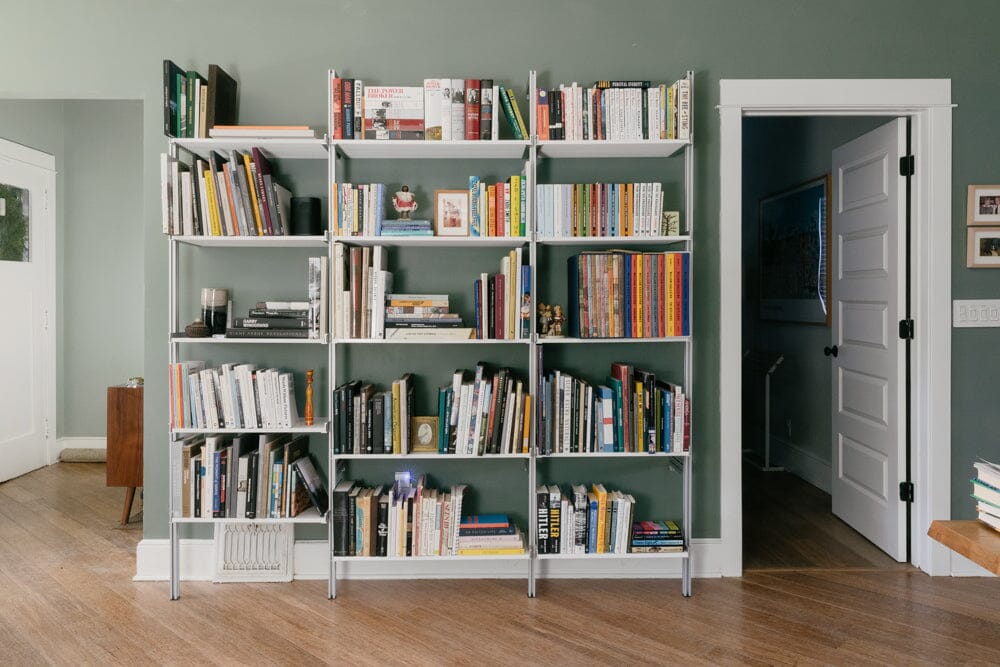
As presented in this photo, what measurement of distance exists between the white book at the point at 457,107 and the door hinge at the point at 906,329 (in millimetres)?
2137

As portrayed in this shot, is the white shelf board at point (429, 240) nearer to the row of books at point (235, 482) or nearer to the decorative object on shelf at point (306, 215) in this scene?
the decorative object on shelf at point (306, 215)

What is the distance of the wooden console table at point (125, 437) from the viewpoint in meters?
3.43

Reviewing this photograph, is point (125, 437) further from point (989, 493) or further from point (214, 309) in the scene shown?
point (989, 493)

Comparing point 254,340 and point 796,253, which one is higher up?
point 796,253

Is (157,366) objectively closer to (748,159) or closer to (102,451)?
(102,451)

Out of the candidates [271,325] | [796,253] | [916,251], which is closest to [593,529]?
[271,325]

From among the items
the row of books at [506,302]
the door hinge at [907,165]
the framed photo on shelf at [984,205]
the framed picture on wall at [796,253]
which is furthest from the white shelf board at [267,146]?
the framed picture on wall at [796,253]

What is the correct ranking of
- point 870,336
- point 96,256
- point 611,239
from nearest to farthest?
point 611,239 < point 870,336 < point 96,256

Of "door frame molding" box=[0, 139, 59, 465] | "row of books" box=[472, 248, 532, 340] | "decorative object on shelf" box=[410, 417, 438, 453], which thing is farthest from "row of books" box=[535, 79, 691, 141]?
"door frame molding" box=[0, 139, 59, 465]

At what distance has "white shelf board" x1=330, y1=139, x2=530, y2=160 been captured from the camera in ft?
8.51

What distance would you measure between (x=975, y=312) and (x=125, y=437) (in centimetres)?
411

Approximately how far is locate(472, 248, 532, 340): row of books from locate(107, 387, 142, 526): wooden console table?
200 centimetres

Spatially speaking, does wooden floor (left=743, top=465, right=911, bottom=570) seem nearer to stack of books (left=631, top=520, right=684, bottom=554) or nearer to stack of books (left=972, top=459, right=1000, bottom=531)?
stack of books (left=631, top=520, right=684, bottom=554)

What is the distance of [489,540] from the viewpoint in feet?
8.84
